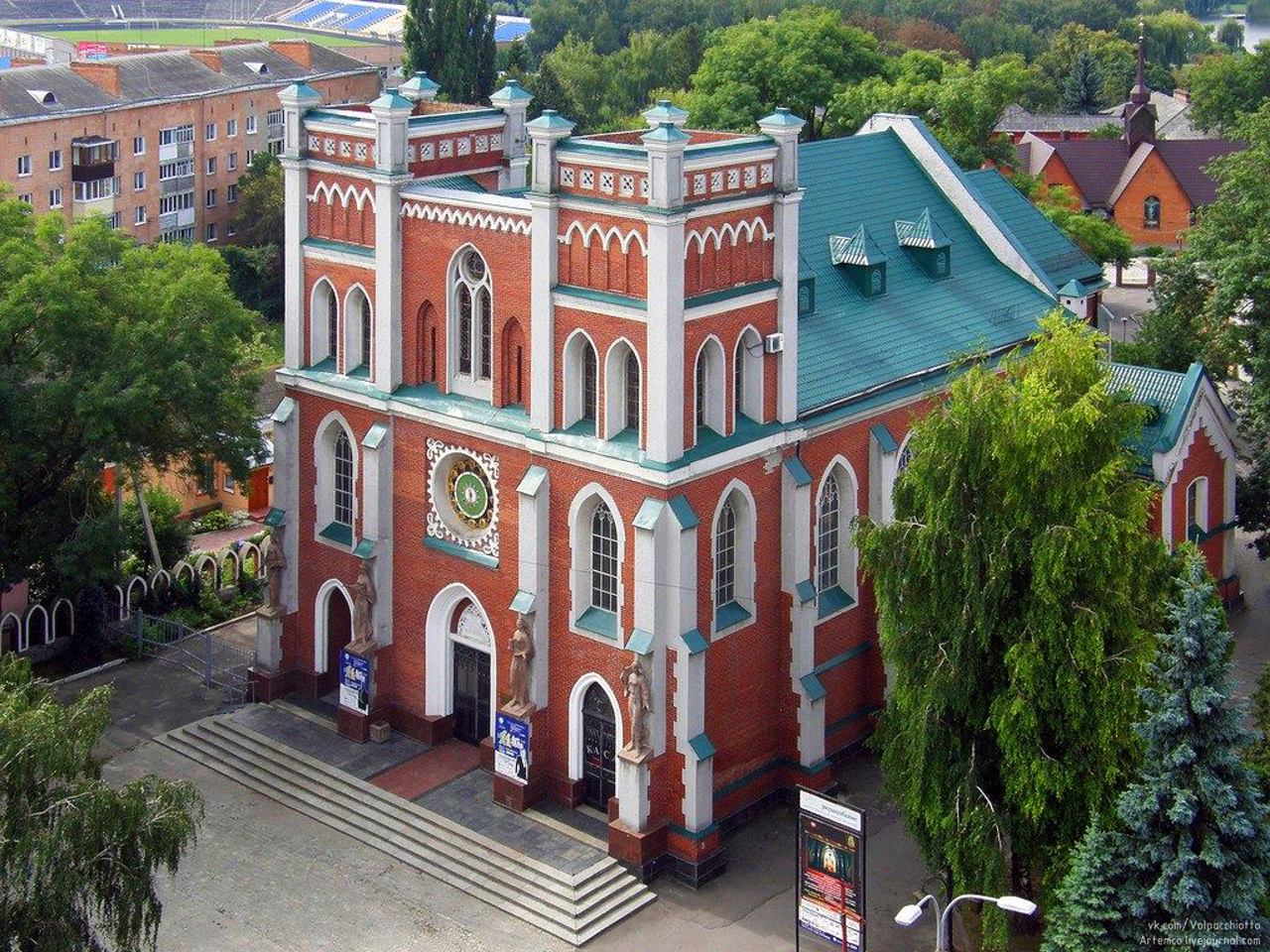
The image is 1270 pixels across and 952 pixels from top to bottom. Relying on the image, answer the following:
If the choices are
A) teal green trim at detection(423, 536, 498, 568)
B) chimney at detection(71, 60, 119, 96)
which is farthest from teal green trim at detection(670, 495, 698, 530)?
chimney at detection(71, 60, 119, 96)

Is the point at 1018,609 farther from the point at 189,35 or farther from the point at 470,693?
the point at 189,35

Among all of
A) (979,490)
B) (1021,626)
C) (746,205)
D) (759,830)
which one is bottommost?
(759,830)

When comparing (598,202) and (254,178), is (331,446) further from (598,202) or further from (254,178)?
(254,178)

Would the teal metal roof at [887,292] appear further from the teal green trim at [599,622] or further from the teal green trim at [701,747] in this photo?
the teal green trim at [701,747]

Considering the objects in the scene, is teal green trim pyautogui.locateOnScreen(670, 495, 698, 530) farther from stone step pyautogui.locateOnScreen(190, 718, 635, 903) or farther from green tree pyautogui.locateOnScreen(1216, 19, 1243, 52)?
green tree pyautogui.locateOnScreen(1216, 19, 1243, 52)

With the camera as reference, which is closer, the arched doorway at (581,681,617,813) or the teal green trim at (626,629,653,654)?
the teal green trim at (626,629,653,654)

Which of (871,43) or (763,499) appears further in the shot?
(871,43)

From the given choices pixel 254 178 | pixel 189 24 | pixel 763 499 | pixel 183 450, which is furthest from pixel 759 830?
pixel 189 24

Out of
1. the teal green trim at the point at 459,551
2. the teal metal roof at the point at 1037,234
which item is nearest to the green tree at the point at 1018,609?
the teal green trim at the point at 459,551
